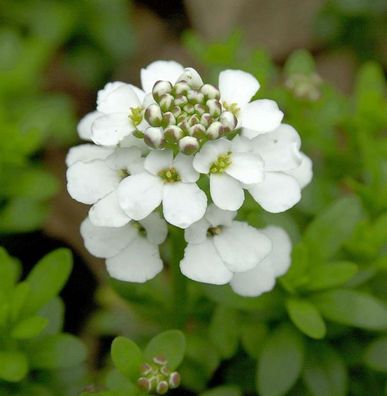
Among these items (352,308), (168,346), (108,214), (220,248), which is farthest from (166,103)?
(352,308)

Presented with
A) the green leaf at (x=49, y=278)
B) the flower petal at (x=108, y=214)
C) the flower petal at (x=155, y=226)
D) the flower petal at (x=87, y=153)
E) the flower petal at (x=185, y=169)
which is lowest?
the green leaf at (x=49, y=278)

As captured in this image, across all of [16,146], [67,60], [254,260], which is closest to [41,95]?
[67,60]

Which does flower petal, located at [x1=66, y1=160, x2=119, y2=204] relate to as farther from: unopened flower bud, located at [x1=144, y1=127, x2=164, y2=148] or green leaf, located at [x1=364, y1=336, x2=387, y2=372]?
green leaf, located at [x1=364, y1=336, x2=387, y2=372]

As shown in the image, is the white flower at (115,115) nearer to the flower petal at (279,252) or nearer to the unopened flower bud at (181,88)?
the unopened flower bud at (181,88)

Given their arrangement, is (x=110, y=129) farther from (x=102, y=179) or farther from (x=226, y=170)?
(x=226, y=170)

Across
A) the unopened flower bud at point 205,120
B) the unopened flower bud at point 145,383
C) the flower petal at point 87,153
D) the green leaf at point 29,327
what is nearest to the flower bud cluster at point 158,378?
the unopened flower bud at point 145,383

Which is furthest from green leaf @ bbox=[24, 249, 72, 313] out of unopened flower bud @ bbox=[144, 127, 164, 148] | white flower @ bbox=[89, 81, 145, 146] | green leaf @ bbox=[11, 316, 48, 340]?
unopened flower bud @ bbox=[144, 127, 164, 148]

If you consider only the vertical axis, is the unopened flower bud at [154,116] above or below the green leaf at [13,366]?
above
